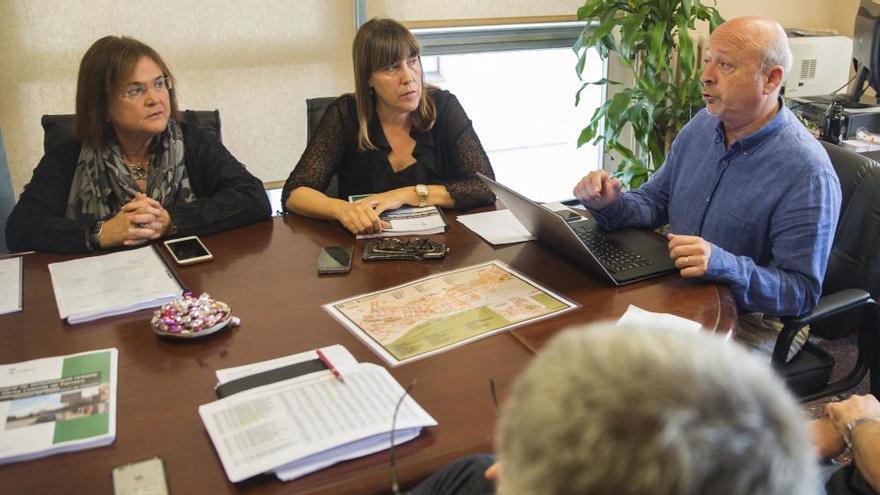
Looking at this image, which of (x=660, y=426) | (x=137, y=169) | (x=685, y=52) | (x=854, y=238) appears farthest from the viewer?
(x=685, y=52)

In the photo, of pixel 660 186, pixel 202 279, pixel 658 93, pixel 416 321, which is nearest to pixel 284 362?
pixel 416 321

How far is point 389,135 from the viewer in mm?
2439

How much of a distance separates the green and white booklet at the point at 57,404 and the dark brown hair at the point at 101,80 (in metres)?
1.00

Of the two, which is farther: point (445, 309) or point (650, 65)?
point (650, 65)

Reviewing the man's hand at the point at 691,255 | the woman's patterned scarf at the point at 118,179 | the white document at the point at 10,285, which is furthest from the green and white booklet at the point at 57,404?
the man's hand at the point at 691,255

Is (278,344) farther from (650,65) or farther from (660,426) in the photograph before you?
(650,65)

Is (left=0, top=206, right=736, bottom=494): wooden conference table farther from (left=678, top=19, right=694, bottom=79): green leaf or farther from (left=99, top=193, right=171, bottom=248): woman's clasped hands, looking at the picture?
(left=678, top=19, right=694, bottom=79): green leaf

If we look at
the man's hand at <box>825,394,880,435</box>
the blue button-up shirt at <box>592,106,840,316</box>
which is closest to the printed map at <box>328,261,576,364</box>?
the blue button-up shirt at <box>592,106,840,316</box>

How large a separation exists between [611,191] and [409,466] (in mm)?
1073

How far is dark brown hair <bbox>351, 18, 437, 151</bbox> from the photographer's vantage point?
7.59 feet

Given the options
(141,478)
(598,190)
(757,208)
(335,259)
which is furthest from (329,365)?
(757,208)

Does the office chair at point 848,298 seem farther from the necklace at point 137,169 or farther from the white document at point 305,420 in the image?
the necklace at point 137,169

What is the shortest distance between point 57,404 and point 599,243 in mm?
1210

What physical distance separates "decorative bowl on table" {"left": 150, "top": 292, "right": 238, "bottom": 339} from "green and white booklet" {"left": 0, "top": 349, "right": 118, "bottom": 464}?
3.9 inches
